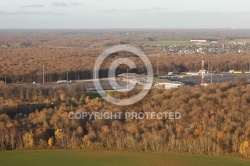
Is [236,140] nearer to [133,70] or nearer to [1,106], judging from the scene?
[1,106]

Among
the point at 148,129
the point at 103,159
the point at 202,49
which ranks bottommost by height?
the point at 103,159

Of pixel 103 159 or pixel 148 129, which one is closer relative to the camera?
pixel 103 159

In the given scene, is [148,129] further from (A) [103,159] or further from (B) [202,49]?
(B) [202,49]

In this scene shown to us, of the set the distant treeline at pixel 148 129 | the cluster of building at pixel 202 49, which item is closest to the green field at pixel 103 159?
the distant treeline at pixel 148 129

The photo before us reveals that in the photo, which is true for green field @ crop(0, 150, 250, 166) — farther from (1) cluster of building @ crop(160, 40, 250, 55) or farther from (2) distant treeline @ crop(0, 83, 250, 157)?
(1) cluster of building @ crop(160, 40, 250, 55)

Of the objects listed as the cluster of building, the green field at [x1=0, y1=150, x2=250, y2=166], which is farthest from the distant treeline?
the cluster of building

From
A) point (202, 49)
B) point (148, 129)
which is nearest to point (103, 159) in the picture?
point (148, 129)

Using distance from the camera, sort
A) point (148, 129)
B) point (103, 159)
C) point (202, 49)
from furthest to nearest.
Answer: point (202, 49) < point (148, 129) < point (103, 159)

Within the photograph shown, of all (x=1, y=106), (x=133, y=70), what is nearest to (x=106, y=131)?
(x=1, y=106)

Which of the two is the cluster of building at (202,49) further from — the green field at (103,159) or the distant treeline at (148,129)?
the green field at (103,159)
